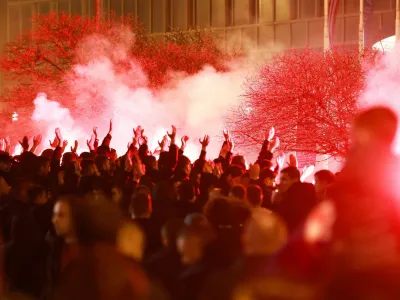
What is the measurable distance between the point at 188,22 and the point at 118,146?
13151mm

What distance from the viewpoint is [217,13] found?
3706 cm

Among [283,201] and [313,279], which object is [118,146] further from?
[313,279]

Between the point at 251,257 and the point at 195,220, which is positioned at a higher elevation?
the point at 195,220

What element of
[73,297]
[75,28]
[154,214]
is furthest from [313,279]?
[75,28]

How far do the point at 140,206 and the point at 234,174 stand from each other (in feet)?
10.8

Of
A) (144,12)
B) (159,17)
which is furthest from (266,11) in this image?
(144,12)

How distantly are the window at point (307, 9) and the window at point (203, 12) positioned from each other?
4.14 metres

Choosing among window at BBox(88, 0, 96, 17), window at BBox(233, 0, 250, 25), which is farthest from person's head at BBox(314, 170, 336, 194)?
window at BBox(88, 0, 96, 17)

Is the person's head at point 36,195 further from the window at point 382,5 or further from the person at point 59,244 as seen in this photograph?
the window at point 382,5

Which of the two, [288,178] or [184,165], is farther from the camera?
[184,165]

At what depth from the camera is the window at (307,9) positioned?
34500 mm

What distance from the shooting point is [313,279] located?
4184mm

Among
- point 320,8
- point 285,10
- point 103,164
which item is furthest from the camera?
point 285,10

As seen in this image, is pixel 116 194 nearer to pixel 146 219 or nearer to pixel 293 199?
pixel 146 219
